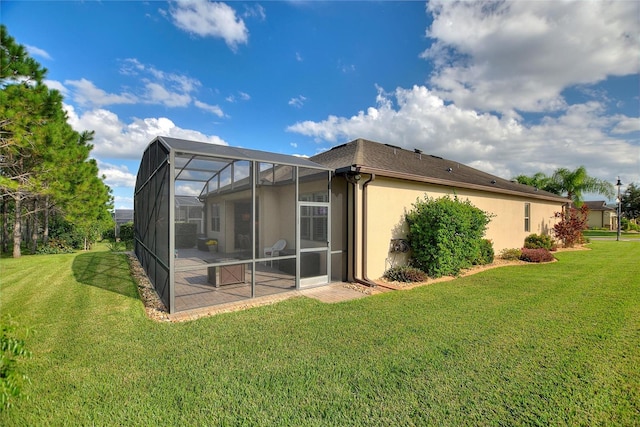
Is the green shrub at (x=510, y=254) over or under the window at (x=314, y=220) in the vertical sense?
under

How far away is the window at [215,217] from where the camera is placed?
6.47 m

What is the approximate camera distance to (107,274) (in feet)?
28.9

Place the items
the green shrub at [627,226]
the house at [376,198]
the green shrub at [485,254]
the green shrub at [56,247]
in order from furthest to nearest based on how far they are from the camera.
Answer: the green shrub at [627,226] → the green shrub at [56,247] → the green shrub at [485,254] → the house at [376,198]

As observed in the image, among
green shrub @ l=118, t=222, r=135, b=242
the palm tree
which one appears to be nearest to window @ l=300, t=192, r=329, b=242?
green shrub @ l=118, t=222, r=135, b=242

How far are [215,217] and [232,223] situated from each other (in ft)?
1.50

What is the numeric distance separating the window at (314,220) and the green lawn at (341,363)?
6.34ft

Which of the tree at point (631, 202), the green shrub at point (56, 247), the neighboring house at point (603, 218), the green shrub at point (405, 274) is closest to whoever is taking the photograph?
the green shrub at point (405, 274)

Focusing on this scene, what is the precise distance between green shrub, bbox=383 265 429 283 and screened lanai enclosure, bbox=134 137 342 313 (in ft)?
5.16

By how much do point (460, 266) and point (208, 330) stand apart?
7778 millimetres

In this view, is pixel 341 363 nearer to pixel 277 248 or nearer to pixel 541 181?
pixel 277 248

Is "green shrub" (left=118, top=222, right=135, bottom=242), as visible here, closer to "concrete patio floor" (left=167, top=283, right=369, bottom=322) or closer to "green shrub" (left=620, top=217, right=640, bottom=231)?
"concrete patio floor" (left=167, top=283, right=369, bottom=322)

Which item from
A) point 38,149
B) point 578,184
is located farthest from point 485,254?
point 578,184

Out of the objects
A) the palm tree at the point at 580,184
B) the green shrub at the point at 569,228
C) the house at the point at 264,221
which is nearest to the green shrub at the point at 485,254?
the house at the point at 264,221

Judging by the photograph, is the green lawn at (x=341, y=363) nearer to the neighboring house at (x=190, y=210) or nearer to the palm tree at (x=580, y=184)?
the neighboring house at (x=190, y=210)
